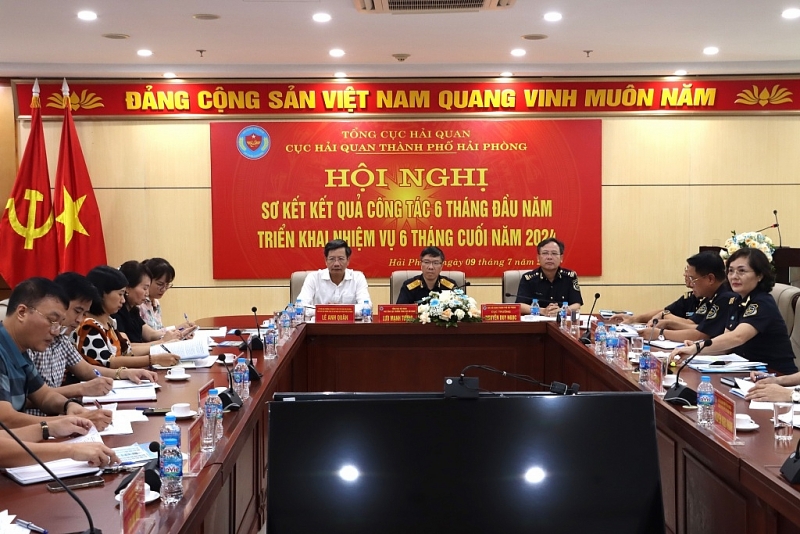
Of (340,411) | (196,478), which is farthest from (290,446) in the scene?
(196,478)

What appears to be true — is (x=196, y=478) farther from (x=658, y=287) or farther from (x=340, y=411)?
(x=658, y=287)

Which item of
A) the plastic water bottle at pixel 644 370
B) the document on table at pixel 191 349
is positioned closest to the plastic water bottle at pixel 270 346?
the document on table at pixel 191 349

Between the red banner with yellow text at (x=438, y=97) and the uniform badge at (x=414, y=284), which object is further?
the red banner with yellow text at (x=438, y=97)

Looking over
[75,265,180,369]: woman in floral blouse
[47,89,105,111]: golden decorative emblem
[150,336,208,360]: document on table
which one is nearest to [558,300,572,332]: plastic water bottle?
[150,336,208,360]: document on table

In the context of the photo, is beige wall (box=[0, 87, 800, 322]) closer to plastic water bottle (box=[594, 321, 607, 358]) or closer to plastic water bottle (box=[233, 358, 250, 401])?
plastic water bottle (box=[594, 321, 607, 358])

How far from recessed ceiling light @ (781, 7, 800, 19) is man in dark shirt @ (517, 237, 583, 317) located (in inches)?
77.5

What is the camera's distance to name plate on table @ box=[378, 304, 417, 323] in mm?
4820

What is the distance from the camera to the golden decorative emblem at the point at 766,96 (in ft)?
22.1

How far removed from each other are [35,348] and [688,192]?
567cm

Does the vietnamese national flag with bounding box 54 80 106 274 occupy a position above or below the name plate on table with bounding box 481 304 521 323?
above

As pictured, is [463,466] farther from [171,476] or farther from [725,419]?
[725,419]

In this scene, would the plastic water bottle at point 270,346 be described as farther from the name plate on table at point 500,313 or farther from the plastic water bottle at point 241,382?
the name plate on table at point 500,313

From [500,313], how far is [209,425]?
2892mm

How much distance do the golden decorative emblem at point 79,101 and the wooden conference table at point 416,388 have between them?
101 inches
